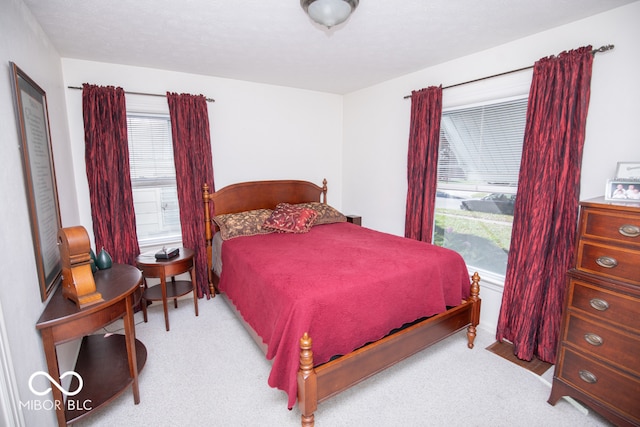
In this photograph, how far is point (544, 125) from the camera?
2285 millimetres

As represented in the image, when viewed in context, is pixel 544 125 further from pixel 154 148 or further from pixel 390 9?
pixel 154 148

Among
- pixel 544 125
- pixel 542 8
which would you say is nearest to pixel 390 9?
pixel 542 8

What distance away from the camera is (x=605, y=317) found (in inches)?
66.6

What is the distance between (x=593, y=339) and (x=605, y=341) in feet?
0.18

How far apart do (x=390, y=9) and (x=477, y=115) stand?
148 centimetres

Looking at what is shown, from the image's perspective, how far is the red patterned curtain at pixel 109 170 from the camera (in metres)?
2.88

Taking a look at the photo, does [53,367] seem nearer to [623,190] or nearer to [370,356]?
[370,356]

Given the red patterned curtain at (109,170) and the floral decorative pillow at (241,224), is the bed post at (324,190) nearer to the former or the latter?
the floral decorative pillow at (241,224)

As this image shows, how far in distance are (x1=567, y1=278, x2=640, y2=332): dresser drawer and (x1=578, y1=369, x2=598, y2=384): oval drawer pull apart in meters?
0.36

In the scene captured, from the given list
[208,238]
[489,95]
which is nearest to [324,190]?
[208,238]

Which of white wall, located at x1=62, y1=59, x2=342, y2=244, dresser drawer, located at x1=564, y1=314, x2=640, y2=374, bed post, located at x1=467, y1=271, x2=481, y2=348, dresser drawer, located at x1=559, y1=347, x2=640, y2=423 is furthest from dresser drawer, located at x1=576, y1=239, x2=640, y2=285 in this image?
white wall, located at x1=62, y1=59, x2=342, y2=244

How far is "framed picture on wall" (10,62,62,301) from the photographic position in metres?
1.53

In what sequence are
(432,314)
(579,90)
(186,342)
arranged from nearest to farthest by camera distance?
(579,90), (432,314), (186,342)

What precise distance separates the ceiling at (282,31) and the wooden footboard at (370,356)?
2042mm
